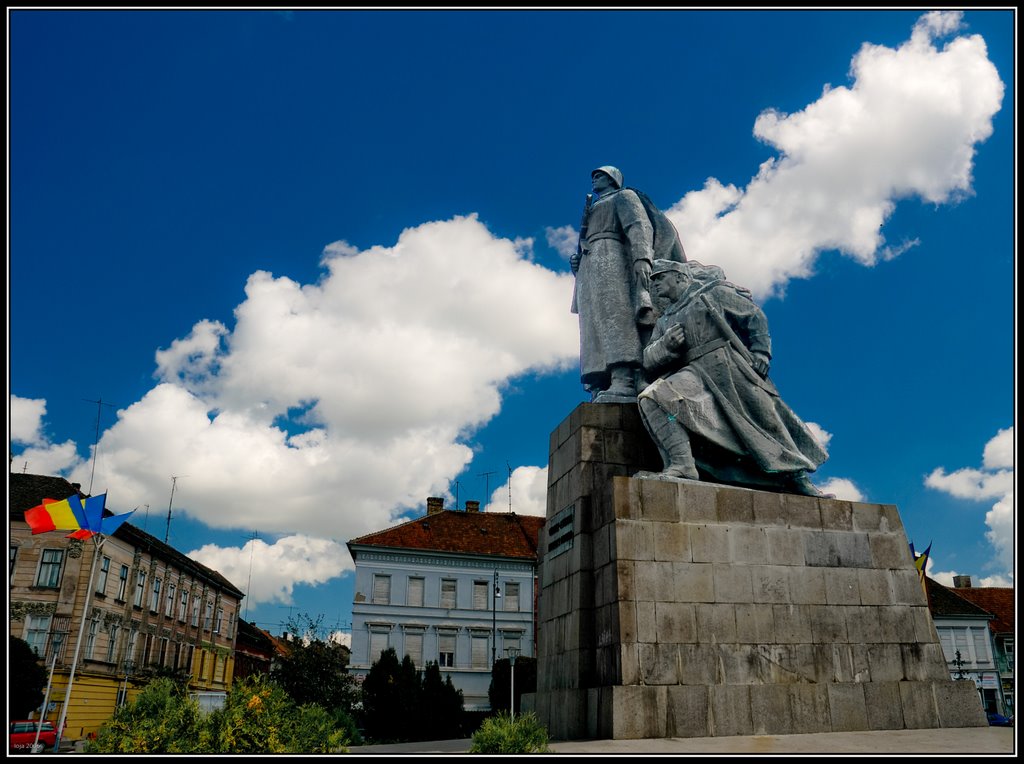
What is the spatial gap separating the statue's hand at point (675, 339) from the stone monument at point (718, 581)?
0.02m

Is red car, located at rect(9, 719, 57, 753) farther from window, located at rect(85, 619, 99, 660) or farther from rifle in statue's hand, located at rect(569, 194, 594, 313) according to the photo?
rifle in statue's hand, located at rect(569, 194, 594, 313)

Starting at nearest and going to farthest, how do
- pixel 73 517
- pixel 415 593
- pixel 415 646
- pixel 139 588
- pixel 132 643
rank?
pixel 73 517, pixel 132 643, pixel 415 646, pixel 139 588, pixel 415 593

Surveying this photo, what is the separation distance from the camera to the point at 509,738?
19.4ft

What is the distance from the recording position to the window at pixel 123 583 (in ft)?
143

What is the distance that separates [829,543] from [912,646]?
1.30 m

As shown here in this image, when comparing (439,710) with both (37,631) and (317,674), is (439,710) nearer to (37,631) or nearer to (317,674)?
(317,674)

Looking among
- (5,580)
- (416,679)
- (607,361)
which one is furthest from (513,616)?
(5,580)

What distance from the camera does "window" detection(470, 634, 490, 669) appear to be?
46844 millimetres

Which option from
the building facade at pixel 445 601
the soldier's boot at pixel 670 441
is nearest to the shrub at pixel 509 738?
the soldier's boot at pixel 670 441

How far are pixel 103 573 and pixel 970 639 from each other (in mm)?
47709

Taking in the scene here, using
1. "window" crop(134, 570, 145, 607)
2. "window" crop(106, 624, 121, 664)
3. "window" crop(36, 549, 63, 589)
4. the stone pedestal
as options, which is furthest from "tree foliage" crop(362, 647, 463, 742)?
the stone pedestal

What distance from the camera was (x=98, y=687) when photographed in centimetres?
4038

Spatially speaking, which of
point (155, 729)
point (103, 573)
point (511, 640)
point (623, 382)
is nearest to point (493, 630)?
point (511, 640)

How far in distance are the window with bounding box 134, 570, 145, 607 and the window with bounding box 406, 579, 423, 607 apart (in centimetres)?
1520
